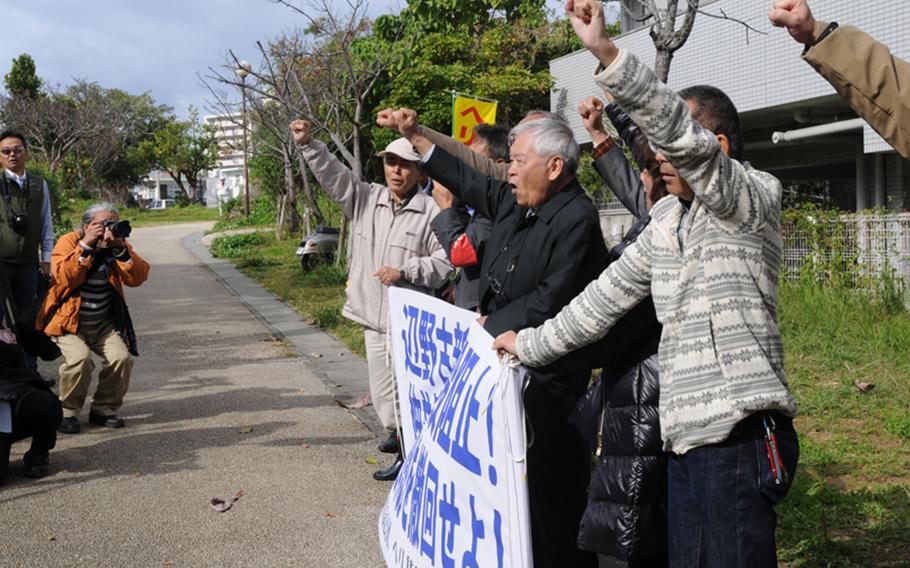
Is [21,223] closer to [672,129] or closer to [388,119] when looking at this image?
[388,119]

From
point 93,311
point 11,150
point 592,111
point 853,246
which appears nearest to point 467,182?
point 592,111

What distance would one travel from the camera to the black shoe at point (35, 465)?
5773 mm

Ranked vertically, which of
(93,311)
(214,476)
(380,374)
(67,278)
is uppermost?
(67,278)

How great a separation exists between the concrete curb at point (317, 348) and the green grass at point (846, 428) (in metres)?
0.32

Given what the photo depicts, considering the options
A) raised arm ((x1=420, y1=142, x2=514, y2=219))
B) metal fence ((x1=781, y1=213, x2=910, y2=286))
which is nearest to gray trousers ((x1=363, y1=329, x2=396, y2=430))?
raised arm ((x1=420, y1=142, x2=514, y2=219))

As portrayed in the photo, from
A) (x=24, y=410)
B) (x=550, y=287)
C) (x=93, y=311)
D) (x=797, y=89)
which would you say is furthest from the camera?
(x=797, y=89)

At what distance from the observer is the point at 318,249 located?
62.1ft

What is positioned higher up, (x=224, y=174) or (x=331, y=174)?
(x=224, y=174)

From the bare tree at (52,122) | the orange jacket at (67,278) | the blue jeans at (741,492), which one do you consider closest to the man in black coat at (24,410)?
the orange jacket at (67,278)

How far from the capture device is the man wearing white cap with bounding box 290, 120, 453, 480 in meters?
5.58

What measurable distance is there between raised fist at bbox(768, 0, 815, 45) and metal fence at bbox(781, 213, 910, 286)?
764cm

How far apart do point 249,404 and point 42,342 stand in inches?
70.9

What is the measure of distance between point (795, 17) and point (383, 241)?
374 centimetres

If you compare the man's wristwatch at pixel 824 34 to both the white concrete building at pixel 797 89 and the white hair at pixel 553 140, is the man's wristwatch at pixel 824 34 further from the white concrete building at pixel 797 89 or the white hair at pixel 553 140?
the white concrete building at pixel 797 89
